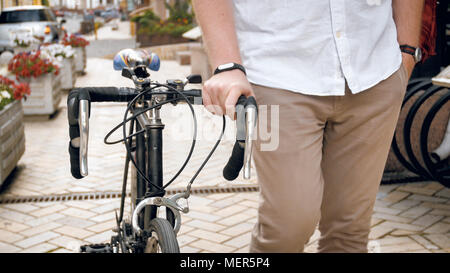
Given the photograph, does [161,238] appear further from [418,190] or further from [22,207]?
[418,190]

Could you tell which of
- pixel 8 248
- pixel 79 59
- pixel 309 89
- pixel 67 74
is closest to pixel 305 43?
pixel 309 89

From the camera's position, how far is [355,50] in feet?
6.25

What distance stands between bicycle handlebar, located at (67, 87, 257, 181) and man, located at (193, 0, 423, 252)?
0.27 metres

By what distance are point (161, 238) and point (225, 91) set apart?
609 millimetres

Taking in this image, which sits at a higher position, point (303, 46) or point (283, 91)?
point (303, 46)

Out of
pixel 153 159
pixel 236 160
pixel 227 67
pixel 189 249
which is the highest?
pixel 227 67

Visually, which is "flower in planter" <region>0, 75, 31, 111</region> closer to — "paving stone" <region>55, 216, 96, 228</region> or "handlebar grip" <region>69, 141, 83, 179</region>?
"paving stone" <region>55, 216, 96, 228</region>

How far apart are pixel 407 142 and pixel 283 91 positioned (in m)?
3.15

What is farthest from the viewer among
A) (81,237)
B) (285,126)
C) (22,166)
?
(22,166)

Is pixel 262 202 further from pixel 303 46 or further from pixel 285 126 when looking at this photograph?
pixel 303 46

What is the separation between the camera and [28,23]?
1658 centimetres

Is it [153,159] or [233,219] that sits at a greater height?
[153,159]

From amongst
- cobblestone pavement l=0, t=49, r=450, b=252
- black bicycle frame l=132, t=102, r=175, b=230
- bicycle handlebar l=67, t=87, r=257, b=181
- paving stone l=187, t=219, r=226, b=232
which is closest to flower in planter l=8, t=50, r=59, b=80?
cobblestone pavement l=0, t=49, r=450, b=252

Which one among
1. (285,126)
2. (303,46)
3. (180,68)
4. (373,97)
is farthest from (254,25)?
(180,68)
